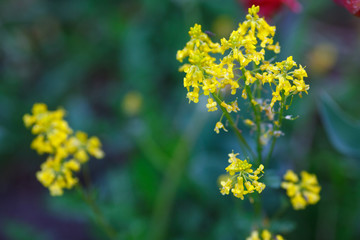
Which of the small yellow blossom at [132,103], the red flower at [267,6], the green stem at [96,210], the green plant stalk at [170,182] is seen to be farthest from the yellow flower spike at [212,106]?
the small yellow blossom at [132,103]

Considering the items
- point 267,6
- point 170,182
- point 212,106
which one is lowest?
point 212,106

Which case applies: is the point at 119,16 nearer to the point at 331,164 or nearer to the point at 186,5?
the point at 186,5

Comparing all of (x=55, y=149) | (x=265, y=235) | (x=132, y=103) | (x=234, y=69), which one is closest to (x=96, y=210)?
(x=55, y=149)

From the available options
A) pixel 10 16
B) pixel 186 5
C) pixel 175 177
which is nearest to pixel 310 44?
pixel 186 5

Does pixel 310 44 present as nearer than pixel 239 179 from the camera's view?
No

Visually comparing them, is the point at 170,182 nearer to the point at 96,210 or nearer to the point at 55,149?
the point at 96,210

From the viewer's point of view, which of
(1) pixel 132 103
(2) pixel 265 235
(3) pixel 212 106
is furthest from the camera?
(1) pixel 132 103

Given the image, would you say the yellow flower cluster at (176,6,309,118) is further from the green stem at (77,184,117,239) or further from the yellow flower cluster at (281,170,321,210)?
the green stem at (77,184,117,239)
